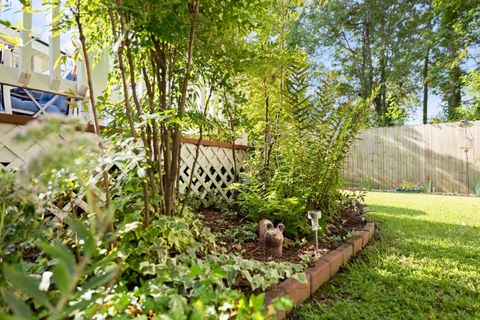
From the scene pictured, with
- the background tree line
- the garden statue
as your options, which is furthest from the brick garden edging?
the background tree line

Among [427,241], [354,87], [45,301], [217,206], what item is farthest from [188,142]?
[354,87]

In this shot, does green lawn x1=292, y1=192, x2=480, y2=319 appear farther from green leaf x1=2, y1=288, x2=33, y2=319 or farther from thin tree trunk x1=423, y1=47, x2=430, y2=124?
thin tree trunk x1=423, y1=47, x2=430, y2=124

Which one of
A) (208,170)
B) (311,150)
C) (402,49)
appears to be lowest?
(208,170)

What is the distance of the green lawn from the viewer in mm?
1272

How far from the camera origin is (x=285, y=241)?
6.25 ft

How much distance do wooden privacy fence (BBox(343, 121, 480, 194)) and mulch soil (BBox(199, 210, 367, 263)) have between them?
15.6 ft

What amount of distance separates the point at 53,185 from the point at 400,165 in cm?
859

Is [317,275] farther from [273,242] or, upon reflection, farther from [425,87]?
[425,87]

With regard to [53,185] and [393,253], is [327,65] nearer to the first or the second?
[393,253]

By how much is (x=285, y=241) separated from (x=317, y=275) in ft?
1.53

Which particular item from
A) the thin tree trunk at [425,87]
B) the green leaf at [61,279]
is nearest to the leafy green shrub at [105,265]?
the green leaf at [61,279]

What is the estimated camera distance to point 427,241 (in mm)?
2279

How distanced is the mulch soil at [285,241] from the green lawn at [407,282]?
17cm

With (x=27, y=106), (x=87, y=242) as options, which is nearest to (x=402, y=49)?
(x=27, y=106)
